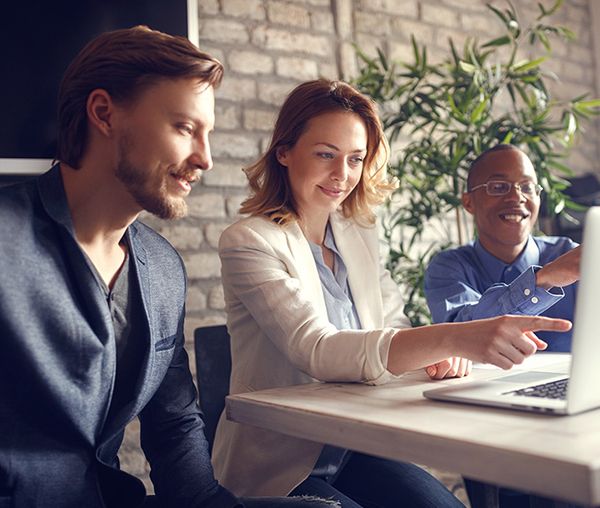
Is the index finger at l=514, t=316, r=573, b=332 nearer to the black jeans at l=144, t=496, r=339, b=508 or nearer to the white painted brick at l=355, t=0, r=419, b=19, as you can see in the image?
the black jeans at l=144, t=496, r=339, b=508

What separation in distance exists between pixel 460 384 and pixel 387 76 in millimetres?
2122

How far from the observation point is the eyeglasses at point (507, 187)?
215 cm

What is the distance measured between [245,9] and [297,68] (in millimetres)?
307

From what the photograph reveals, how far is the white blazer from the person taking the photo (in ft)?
4.61

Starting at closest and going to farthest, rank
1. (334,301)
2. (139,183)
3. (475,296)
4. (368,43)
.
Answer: (139,183) → (334,301) → (475,296) → (368,43)

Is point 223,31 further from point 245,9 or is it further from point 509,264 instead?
point 509,264

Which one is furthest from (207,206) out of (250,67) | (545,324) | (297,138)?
(545,324)

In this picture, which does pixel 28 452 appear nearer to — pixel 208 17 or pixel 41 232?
pixel 41 232

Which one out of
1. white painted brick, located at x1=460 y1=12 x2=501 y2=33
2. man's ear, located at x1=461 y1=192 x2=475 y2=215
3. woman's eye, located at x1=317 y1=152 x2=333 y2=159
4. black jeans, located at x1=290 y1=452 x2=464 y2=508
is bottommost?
black jeans, located at x1=290 y1=452 x2=464 y2=508

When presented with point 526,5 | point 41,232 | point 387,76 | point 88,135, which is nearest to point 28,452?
point 41,232

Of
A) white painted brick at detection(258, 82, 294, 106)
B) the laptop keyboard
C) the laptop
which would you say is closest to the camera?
the laptop

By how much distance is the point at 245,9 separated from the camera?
2807 millimetres

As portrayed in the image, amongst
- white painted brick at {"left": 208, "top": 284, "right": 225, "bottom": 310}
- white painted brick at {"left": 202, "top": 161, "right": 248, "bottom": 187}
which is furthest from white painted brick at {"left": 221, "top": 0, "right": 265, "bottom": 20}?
white painted brick at {"left": 208, "top": 284, "right": 225, "bottom": 310}

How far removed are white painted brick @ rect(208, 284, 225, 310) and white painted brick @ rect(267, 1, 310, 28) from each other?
3.54ft
